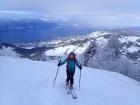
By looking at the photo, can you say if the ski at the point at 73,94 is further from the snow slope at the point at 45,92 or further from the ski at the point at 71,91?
the snow slope at the point at 45,92

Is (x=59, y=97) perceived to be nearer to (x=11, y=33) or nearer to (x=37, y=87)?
(x=37, y=87)

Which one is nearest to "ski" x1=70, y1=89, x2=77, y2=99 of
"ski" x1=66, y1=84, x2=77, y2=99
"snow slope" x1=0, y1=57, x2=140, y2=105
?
"ski" x1=66, y1=84, x2=77, y2=99

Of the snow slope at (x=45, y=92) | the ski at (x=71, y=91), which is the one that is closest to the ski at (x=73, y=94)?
the ski at (x=71, y=91)

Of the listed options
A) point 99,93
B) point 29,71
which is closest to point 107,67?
point 29,71

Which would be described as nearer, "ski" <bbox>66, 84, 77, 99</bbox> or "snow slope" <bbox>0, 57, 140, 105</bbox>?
"snow slope" <bbox>0, 57, 140, 105</bbox>

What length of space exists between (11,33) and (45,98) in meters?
26.4

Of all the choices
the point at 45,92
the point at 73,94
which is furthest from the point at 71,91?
the point at 45,92

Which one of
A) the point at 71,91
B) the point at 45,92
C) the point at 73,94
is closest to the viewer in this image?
the point at 45,92

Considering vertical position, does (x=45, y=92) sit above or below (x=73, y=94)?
above

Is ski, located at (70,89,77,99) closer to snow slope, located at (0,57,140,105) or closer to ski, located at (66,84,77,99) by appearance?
ski, located at (66,84,77,99)

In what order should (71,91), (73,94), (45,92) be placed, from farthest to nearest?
(71,91), (73,94), (45,92)

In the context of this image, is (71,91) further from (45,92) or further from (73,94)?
(45,92)

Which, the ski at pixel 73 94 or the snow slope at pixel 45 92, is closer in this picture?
the snow slope at pixel 45 92

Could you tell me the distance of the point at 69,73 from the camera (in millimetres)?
17406
